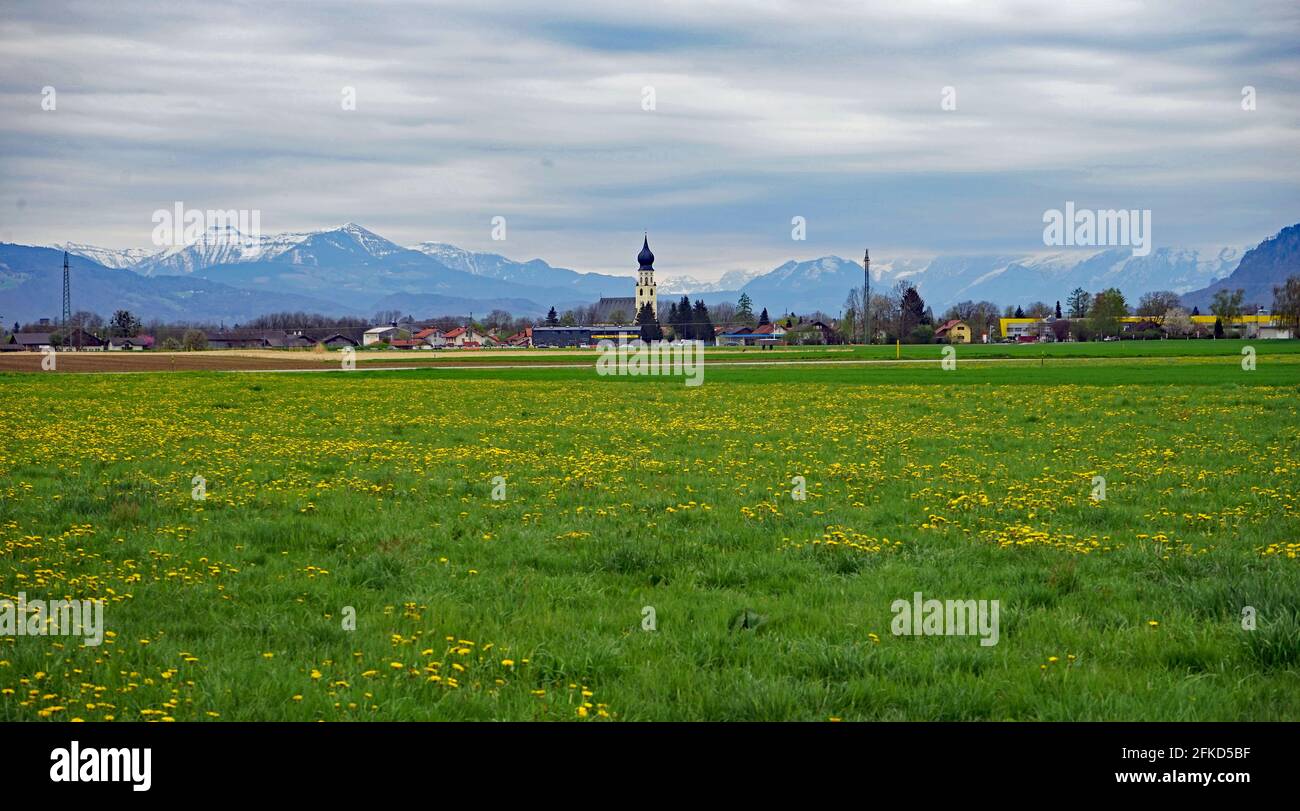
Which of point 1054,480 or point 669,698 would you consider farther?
point 1054,480

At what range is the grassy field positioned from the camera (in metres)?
7.54

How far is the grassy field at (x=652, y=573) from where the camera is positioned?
24.7ft

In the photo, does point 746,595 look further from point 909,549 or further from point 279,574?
point 279,574

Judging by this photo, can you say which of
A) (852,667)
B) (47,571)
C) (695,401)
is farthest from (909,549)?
(695,401)

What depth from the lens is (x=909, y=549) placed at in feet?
41.9

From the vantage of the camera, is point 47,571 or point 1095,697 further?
point 47,571

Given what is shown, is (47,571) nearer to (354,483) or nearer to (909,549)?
(354,483)

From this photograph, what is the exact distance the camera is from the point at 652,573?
11547 millimetres
